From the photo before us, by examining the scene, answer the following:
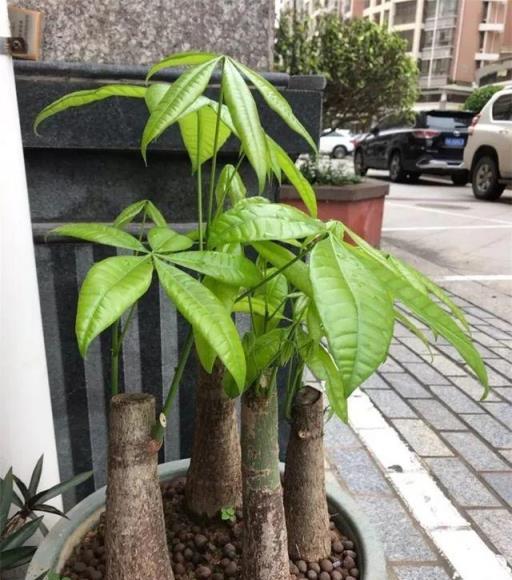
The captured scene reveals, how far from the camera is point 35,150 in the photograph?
1.63 metres

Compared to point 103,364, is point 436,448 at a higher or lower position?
lower

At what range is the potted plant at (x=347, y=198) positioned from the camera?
543 cm

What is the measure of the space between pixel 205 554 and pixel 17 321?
0.68 m

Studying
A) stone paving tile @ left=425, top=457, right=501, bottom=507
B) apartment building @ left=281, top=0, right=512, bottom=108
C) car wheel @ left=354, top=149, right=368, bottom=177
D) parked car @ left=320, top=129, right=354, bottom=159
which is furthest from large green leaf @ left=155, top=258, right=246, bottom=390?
apartment building @ left=281, top=0, right=512, bottom=108

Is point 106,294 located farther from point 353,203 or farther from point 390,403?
point 353,203

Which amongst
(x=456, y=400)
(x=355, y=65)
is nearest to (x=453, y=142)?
(x=355, y=65)

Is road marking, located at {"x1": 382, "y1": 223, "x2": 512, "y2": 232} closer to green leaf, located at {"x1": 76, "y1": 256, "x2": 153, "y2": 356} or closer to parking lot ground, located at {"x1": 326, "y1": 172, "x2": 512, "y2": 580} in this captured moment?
parking lot ground, located at {"x1": 326, "y1": 172, "x2": 512, "y2": 580}

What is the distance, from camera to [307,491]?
129 cm

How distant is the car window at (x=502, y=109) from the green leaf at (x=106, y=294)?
10.9 meters

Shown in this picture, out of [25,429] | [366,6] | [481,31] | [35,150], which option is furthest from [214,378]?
[366,6]

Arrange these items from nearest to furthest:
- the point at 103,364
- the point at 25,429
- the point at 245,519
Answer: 1. the point at 245,519
2. the point at 25,429
3. the point at 103,364

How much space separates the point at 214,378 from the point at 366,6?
239 ft

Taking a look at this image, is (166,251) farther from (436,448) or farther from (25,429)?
(436,448)

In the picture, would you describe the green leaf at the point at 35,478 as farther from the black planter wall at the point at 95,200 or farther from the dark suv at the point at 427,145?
the dark suv at the point at 427,145
